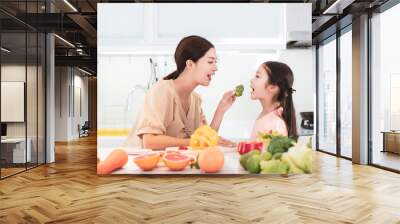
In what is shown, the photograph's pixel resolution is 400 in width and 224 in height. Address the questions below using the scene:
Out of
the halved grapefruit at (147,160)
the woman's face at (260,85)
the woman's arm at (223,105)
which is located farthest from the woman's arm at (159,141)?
the woman's face at (260,85)

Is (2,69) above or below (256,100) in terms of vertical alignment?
above

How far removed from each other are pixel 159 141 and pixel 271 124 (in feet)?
5.35

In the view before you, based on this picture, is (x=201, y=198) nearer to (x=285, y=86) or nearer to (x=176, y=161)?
(x=176, y=161)

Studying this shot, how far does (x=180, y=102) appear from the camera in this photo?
19.2ft

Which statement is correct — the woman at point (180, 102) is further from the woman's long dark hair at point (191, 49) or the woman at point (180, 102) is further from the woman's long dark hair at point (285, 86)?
the woman's long dark hair at point (285, 86)

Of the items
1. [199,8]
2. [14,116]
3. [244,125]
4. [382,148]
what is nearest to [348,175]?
[382,148]

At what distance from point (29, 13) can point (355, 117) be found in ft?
19.4

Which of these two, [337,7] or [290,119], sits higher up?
[337,7]

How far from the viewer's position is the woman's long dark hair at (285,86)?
5957 millimetres

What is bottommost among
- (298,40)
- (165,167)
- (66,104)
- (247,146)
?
(165,167)

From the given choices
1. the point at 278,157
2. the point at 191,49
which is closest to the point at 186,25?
the point at 191,49

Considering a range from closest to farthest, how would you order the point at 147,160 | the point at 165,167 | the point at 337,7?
the point at 147,160 → the point at 165,167 → the point at 337,7

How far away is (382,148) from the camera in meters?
7.02

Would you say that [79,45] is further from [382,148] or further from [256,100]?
[382,148]
